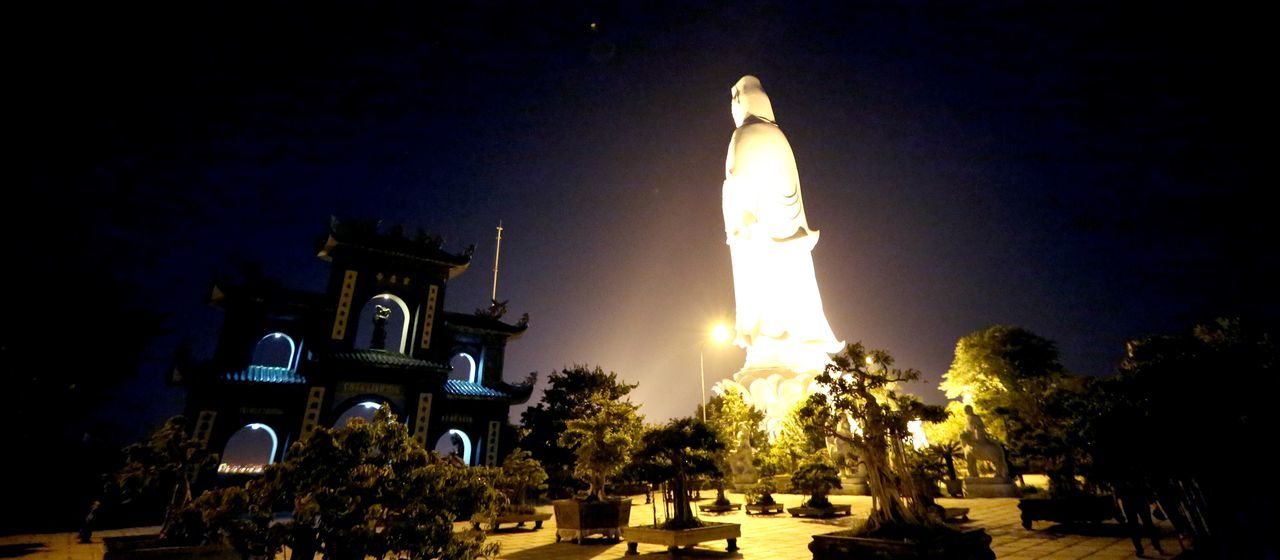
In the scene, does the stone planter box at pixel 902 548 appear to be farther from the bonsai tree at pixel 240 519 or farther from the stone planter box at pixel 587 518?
the bonsai tree at pixel 240 519

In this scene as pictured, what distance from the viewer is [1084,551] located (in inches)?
282

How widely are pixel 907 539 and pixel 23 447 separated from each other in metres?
20.4

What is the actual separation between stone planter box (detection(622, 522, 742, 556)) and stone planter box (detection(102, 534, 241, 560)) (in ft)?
17.1

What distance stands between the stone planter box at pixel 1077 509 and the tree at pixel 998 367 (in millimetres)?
17035

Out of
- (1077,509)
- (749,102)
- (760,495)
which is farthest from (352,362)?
(749,102)

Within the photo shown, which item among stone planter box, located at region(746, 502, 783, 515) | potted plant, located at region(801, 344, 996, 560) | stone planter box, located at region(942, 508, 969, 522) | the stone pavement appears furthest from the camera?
stone planter box, located at region(746, 502, 783, 515)

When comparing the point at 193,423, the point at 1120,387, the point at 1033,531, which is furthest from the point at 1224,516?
the point at 193,423

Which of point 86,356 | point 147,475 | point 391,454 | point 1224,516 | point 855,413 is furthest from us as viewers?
point 86,356

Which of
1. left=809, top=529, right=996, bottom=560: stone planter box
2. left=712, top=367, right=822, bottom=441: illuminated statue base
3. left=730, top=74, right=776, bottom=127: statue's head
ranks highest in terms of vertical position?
left=730, top=74, right=776, bottom=127: statue's head

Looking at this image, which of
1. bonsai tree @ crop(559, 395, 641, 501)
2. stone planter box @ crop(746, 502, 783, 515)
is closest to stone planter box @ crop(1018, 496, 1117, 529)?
stone planter box @ crop(746, 502, 783, 515)

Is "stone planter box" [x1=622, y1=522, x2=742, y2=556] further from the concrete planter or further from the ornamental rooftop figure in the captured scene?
the ornamental rooftop figure

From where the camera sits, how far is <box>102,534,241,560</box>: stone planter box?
6395 millimetres

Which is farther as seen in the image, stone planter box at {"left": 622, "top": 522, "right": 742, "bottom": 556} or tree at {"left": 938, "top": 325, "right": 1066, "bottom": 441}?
tree at {"left": 938, "top": 325, "right": 1066, "bottom": 441}

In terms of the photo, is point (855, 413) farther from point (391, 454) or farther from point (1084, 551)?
point (391, 454)
